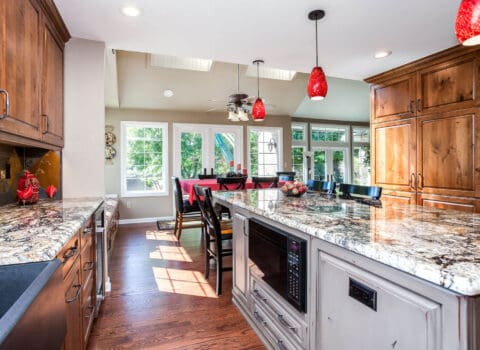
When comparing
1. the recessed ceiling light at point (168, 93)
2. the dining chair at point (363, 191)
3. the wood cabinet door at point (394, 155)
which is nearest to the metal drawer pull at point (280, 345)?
the dining chair at point (363, 191)

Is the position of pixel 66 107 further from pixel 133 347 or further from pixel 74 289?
pixel 133 347

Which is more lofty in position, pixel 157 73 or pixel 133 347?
pixel 157 73

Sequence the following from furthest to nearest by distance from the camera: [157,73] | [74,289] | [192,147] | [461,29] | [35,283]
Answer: [192,147] → [157,73] → [74,289] → [461,29] → [35,283]

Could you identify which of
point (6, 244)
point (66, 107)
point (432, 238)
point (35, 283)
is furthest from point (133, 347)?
point (66, 107)

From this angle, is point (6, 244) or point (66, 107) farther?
point (66, 107)

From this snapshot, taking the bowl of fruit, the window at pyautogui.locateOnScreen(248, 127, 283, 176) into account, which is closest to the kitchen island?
the bowl of fruit

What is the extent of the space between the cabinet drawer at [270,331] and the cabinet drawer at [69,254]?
118 centimetres

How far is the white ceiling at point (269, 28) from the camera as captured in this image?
2.16 meters

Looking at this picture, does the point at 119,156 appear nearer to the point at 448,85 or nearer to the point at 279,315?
the point at 279,315

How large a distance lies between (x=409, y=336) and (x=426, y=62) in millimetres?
3387

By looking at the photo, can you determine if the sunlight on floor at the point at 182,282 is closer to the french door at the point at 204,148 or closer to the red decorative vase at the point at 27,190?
the red decorative vase at the point at 27,190

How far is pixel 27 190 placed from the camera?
6.89 feet

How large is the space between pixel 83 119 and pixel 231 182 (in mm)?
2045

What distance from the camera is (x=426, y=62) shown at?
3.25m
